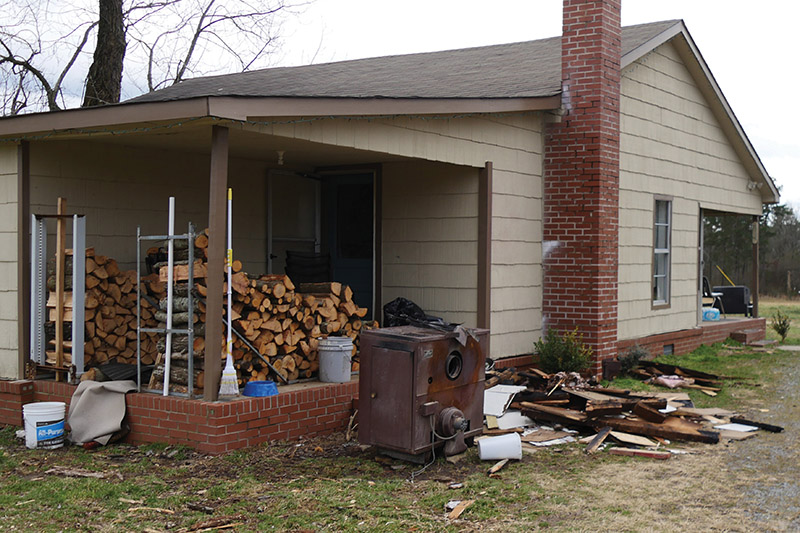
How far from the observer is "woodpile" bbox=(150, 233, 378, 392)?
7289 mm

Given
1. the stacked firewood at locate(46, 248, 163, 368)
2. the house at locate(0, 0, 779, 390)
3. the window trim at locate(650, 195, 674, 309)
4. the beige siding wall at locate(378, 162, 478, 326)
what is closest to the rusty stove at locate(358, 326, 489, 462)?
the house at locate(0, 0, 779, 390)

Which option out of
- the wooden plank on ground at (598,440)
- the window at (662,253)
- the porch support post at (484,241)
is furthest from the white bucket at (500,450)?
the window at (662,253)

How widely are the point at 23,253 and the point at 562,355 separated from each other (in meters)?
6.16

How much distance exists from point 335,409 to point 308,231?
13.5 feet

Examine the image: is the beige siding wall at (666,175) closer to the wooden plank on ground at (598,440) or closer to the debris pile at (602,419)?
the debris pile at (602,419)

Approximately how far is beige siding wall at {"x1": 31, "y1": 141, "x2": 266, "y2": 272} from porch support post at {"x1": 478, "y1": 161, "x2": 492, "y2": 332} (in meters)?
3.05

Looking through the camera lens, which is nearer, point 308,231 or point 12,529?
point 12,529

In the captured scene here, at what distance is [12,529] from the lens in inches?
207

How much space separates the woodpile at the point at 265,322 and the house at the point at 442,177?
1.73ft

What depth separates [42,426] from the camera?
732cm

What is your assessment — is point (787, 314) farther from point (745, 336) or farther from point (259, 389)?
point (259, 389)

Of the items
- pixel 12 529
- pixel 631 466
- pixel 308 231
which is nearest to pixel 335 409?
pixel 631 466

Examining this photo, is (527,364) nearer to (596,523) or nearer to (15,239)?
(596,523)

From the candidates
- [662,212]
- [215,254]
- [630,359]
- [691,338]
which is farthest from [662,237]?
[215,254]
